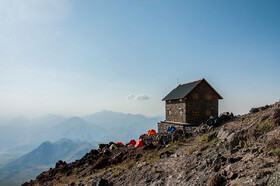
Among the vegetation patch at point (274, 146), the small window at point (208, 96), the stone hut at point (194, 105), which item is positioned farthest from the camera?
the small window at point (208, 96)

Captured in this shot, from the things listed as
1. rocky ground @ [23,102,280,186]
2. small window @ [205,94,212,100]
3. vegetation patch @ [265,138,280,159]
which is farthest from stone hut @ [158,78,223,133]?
vegetation patch @ [265,138,280,159]

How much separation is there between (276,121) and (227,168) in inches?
228

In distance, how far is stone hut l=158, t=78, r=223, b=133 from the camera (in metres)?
31.8

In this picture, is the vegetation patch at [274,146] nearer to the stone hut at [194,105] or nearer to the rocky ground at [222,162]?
the rocky ground at [222,162]

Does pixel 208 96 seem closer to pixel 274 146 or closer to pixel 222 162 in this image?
pixel 222 162

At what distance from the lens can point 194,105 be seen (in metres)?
32.3

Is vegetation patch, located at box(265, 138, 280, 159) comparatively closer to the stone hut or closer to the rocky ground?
the rocky ground

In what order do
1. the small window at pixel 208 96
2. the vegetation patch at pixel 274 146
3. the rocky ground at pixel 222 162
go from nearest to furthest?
the rocky ground at pixel 222 162 < the vegetation patch at pixel 274 146 < the small window at pixel 208 96

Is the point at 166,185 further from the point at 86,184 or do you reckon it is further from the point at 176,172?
the point at 86,184

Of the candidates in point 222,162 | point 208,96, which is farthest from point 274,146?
point 208,96

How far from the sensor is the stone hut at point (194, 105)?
104ft

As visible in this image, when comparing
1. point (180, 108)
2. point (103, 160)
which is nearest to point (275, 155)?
point (103, 160)

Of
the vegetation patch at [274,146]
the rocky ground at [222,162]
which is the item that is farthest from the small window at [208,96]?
the vegetation patch at [274,146]

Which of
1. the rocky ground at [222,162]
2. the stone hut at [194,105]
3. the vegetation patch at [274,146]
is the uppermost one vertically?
the stone hut at [194,105]
